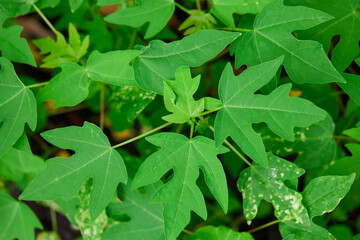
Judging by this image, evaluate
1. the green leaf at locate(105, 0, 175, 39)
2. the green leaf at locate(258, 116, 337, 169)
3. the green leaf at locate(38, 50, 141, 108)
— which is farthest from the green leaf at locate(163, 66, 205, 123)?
the green leaf at locate(258, 116, 337, 169)

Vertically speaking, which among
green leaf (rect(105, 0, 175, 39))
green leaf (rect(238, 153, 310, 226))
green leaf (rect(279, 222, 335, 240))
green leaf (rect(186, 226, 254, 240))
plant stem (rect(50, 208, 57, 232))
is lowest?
plant stem (rect(50, 208, 57, 232))

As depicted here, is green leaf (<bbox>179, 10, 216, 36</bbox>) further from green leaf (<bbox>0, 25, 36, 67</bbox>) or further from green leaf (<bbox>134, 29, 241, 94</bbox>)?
green leaf (<bbox>0, 25, 36, 67</bbox>)

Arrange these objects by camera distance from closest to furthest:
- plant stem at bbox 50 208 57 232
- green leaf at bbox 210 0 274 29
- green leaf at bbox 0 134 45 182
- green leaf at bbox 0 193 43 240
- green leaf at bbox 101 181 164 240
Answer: green leaf at bbox 210 0 274 29 → green leaf at bbox 101 181 164 240 → green leaf at bbox 0 193 43 240 → green leaf at bbox 0 134 45 182 → plant stem at bbox 50 208 57 232

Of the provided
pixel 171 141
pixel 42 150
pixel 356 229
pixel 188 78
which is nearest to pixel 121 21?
pixel 188 78

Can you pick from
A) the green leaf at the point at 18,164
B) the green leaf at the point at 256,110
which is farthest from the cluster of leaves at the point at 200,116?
the green leaf at the point at 18,164

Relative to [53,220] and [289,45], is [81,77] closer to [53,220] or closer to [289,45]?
[289,45]

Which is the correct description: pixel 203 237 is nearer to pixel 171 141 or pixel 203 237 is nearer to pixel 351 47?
pixel 171 141
